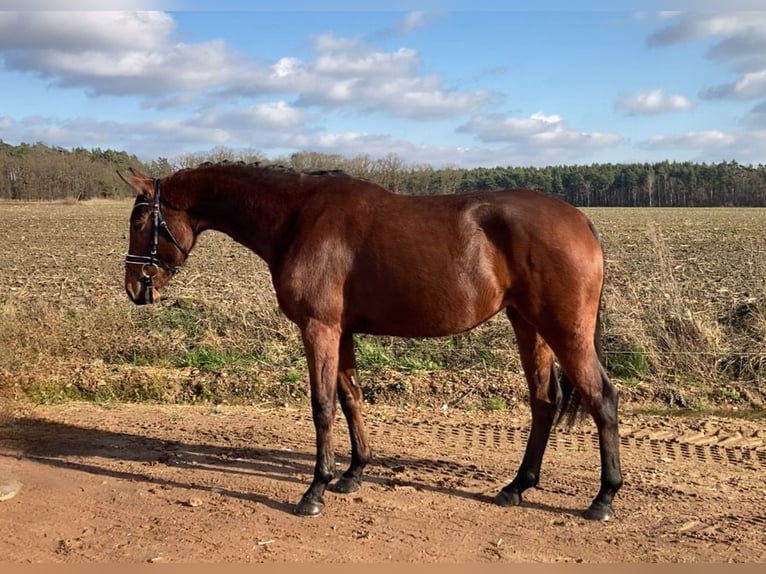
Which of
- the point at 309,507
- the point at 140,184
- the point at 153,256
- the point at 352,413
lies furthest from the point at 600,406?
the point at 140,184

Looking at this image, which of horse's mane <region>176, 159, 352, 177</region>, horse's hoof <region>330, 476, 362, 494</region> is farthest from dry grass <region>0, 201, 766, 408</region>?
horse's mane <region>176, 159, 352, 177</region>

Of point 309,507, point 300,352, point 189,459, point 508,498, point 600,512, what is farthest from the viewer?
point 300,352

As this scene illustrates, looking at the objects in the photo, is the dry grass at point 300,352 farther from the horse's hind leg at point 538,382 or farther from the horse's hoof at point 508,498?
the horse's hoof at point 508,498

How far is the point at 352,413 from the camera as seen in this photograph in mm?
5160

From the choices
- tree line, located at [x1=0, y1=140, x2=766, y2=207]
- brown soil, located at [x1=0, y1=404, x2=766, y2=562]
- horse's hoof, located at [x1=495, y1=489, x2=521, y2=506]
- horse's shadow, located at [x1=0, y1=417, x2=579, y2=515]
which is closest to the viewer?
brown soil, located at [x1=0, y1=404, x2=766, y2=562]

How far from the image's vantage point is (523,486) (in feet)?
15.6

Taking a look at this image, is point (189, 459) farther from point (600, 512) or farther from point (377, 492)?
point (600, 512)

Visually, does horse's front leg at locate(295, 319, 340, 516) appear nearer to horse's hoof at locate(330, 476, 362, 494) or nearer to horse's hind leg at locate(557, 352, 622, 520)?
horse's hoof at locate(330, 476, 362, 494)

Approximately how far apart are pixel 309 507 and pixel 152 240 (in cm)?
233

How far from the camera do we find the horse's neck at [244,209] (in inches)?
193

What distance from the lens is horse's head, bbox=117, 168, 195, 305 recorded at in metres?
5.07

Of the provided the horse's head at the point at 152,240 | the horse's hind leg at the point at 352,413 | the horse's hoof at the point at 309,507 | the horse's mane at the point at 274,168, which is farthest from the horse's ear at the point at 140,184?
the horse's hoof at the point at 309,507

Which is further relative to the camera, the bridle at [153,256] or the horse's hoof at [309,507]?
the bridle at [153,256]

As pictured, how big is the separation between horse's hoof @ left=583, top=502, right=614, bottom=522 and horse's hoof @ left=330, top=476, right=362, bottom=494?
1.66 metres
